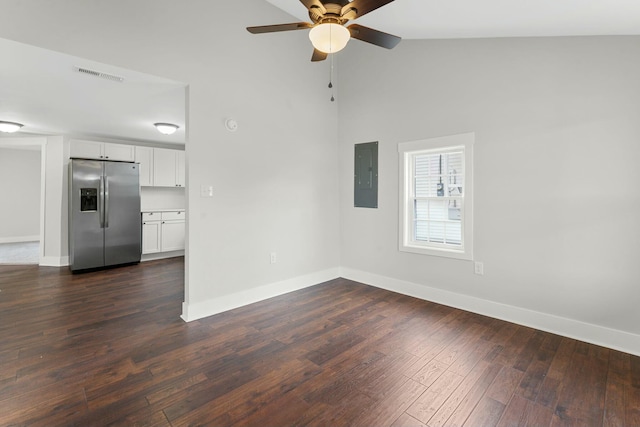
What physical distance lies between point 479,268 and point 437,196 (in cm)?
97

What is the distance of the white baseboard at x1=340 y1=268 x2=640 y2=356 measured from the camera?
8.06 feet

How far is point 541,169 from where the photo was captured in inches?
110

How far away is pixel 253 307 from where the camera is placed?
3.42 meters

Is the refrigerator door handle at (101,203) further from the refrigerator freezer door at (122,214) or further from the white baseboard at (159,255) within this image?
the white baseboard at (159,255)

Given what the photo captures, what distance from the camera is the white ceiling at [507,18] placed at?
6.95ft

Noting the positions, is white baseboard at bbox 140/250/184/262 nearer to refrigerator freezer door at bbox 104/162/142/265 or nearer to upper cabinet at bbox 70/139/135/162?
refrigerator freezer door at bbox 104/162/142/265

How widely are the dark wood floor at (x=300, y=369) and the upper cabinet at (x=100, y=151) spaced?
9.45 feet

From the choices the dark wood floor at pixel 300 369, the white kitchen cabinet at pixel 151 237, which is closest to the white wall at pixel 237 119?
the dark wood floor at pixel 300 369

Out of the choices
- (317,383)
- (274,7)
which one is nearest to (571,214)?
(317,383)

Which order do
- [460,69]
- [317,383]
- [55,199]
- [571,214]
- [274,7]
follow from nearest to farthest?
[317,383] → [571,214] → [460,69] → [274,7] → [55,199]

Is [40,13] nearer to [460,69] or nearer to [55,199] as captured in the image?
[460,69]

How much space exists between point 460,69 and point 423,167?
116 centimetres

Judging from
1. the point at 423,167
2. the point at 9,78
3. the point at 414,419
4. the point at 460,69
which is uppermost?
the point at 460,69

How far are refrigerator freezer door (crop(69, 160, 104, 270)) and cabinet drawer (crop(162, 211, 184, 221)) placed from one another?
1.10m
